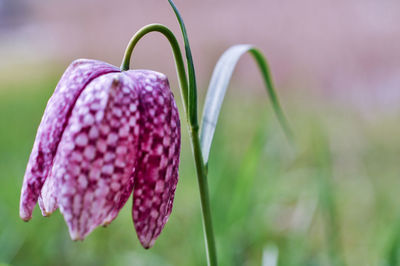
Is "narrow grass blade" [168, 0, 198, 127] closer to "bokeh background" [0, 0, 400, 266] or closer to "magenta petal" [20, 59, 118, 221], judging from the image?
"magenta petal" [20, 59, 118, 221]

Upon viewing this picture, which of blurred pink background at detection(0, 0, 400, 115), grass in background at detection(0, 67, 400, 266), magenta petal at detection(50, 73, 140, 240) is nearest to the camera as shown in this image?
magenta petal at detection(50, 73, 140, 240)

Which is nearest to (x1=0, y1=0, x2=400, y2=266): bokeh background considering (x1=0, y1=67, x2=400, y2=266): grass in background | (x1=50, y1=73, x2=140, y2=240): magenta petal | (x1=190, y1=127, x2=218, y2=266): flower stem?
(x1=0, y1=67, x2=400, y2=266): grass in background

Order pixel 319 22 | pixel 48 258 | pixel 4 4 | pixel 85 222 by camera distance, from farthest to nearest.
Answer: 1. pixel 4 4
2. pixel 319 22
3. pixel 48 258
4. pixel 85 222

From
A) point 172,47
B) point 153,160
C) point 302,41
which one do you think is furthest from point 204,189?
point 302,41

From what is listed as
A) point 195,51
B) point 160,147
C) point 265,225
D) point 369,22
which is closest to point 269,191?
point 265,225

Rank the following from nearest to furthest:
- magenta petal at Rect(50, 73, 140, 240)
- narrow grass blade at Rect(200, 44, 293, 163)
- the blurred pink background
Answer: magenta petal at Rect(50, 73, 140, 240), narrow grass blade at Rect(200, 44, 293, 163), the blurred pink background

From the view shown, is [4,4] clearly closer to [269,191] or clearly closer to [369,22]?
[369,22]

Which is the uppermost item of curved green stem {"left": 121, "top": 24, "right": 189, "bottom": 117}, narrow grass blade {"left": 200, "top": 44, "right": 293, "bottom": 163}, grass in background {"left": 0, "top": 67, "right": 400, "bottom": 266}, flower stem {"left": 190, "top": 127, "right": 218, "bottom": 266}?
curved green stem {"left": 121, "top": 24, "right": 189, "bottom": 117}
